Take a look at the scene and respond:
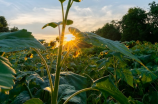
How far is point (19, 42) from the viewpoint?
1.29ft

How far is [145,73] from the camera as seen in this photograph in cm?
133

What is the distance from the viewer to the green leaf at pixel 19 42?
1.23ft

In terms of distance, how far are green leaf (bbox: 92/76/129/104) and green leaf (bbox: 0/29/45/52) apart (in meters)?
0.22

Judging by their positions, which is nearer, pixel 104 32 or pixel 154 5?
pixel 154 5

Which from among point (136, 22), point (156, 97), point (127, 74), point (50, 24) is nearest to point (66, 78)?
point (50, 24)

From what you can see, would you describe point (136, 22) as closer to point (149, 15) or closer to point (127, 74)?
point (149, 15)

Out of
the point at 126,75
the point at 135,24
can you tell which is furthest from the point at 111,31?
the point at 126,75

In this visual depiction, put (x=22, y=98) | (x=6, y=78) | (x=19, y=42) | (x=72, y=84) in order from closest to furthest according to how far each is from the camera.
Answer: (x=6, y=78) < (x=19, y=42) < (x=72, y=84) < (x=22, y=98)

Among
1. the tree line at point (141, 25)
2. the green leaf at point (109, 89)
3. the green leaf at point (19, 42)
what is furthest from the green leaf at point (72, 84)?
the tree line at point (141, 25)

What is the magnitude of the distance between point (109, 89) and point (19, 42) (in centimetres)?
27

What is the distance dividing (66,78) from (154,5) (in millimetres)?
29061

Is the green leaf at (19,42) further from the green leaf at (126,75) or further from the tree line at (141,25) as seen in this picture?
the tree line at (141,25)

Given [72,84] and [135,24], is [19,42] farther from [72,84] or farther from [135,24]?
[135,24]

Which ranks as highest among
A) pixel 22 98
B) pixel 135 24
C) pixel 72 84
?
pixel 135 24
